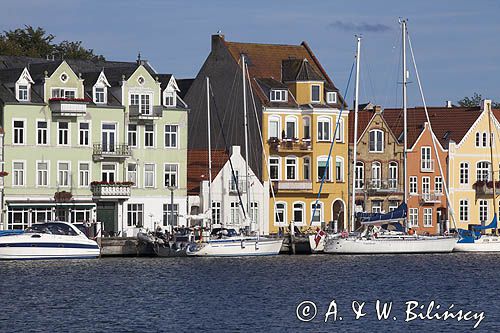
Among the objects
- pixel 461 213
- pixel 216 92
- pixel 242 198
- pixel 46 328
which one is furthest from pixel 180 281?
pixel 461 213

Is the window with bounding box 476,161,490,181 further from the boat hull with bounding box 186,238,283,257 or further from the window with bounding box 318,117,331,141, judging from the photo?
the boat hull with bounding box 186,238,283,257

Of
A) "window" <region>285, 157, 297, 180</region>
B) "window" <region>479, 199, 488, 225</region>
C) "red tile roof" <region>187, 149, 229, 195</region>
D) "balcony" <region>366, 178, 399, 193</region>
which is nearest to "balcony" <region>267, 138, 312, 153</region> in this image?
"window" <region>285, 157, 297, 180</region>

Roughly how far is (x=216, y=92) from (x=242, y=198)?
9733 mm

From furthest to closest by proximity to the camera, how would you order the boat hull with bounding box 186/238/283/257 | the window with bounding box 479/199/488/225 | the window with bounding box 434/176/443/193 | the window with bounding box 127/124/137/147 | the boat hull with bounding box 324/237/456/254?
the window with bounding box 479/199/488/225, the window with bounding box 434/176/443/193, the window with bounding box 127/124/137/147, the boat hull with bounding box 324/237/456/254, the boat hull with bounding box 186/238/283/257

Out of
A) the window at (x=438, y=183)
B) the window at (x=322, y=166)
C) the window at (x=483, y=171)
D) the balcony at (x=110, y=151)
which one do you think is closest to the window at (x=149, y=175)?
the balcony at (x=110, y=151)

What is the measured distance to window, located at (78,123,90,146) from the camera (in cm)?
10200

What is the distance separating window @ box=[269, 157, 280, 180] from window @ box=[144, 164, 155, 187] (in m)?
9.78

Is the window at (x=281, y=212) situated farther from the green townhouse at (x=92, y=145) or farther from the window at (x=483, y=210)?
the window at (x=483, y=210)

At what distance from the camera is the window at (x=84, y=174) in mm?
102062

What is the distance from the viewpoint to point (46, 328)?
58500 millimetres

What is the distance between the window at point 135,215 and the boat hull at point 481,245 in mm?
20581

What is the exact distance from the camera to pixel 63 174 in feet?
333

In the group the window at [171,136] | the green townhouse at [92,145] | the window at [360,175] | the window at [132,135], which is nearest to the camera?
the green townhouse at [92,145]

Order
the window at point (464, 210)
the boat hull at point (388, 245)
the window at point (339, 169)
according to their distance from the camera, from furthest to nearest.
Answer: the window at point (464, 210) → the window at point (339, 169) → the boat hull at point (388, 245)
